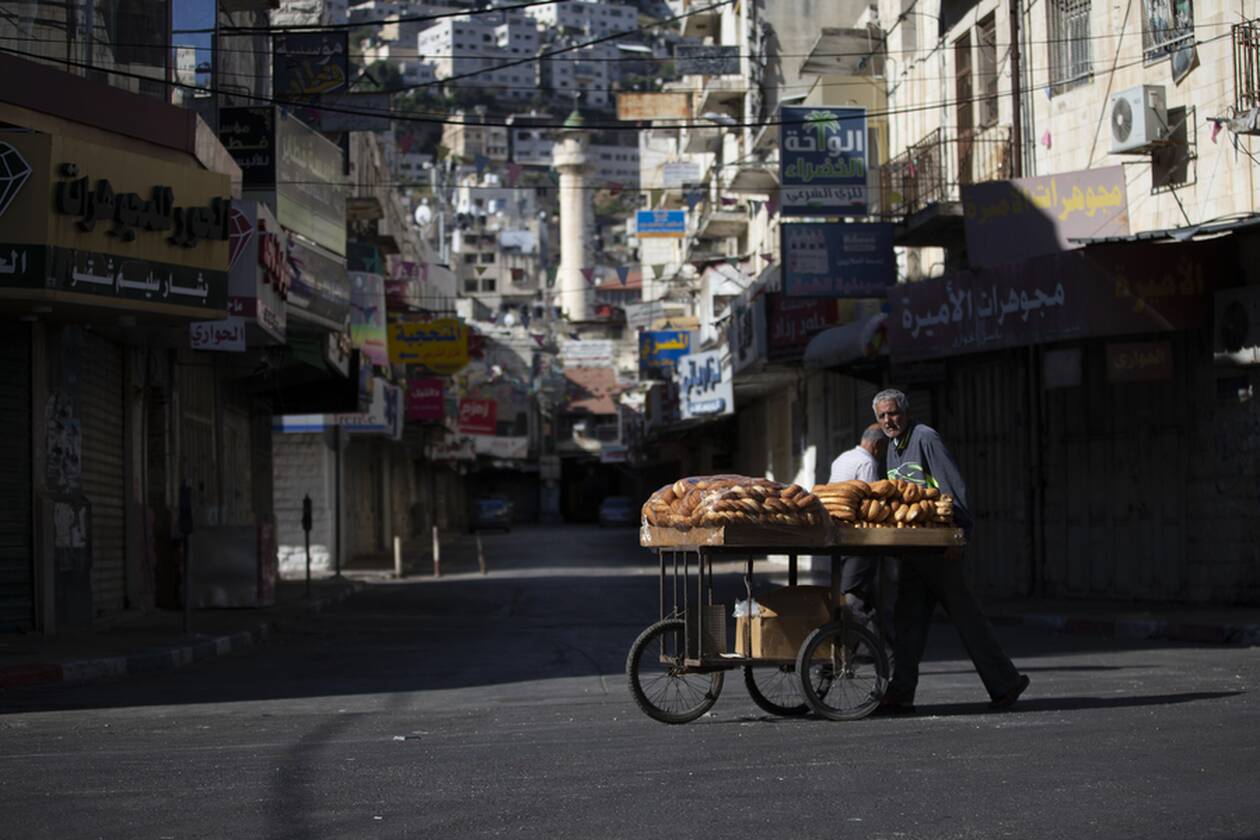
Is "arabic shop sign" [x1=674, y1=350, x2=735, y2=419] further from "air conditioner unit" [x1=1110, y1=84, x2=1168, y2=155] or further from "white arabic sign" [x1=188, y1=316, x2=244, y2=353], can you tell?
"air conditioner unit" [x1=1110, y1=84, x2=1168, y2=155]

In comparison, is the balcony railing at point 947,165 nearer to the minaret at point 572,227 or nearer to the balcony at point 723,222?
the balcony at point 723,222

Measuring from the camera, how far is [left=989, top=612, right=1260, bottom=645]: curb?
16562mm

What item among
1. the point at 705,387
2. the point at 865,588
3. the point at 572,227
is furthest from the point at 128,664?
the point at 572,227

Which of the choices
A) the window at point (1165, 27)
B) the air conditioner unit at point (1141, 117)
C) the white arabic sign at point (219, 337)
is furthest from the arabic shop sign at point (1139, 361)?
the white arabic sign at point (219, 337)

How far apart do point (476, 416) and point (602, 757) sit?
65.7 meters

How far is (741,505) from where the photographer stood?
9578 millimetres

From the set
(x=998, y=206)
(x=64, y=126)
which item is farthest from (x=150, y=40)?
(x=998, y=206)

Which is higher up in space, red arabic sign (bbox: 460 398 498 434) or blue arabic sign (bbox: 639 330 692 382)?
blue arabic sign (bbox: 639 330 692 382)

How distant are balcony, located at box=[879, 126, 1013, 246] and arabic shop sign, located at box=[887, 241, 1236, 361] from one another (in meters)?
2.32

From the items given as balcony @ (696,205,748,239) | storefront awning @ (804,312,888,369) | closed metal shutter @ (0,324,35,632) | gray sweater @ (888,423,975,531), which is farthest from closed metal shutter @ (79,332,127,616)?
balcony @ (696,205,748,239)

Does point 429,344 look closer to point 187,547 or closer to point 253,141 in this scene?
point 253,141

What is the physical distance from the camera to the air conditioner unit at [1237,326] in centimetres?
1862

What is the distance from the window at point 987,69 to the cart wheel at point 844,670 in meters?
17.0

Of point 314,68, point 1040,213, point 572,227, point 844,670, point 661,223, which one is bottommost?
point 844,670
